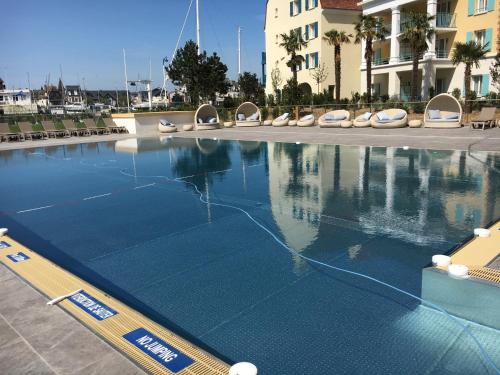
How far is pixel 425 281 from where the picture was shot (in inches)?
157

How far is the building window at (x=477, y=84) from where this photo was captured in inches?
1148

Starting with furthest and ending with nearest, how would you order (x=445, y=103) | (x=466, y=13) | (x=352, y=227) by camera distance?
(x=466, y=13) → (x=445, y=103) → (x=352, y=227)

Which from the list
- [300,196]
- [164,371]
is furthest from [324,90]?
[164,371]

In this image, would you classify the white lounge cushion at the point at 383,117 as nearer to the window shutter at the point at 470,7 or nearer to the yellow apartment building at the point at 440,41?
the yellow apartment building at the point at 440,41

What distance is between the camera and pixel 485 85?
2864 centimetres

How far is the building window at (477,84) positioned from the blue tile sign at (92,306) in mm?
31624

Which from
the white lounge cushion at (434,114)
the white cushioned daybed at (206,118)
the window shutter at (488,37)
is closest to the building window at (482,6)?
the window shutter at (488,37)

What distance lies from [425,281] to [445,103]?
67.0ft

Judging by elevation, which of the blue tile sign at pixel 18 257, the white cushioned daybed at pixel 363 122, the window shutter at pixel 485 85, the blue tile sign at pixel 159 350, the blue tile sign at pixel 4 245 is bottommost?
the blue tile sign at pixel 159 350

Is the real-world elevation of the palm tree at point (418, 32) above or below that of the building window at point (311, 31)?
below

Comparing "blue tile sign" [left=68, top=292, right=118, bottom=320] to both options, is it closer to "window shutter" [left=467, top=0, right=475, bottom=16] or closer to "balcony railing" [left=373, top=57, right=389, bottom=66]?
"window shutter" [left=467, top=0, right=475, bottom=16]

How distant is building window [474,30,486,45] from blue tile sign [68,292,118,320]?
107 ft

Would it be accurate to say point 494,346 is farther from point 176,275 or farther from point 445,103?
point 445,103

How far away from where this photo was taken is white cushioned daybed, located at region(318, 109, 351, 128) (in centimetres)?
2365
